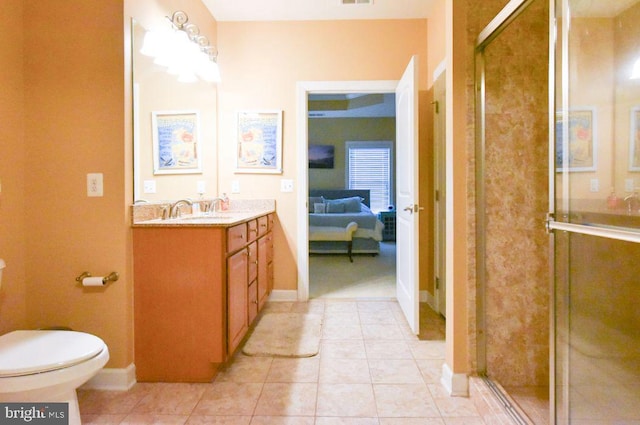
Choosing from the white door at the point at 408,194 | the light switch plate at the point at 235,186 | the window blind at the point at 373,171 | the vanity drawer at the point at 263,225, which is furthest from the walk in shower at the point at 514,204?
the window blind at the point at 373,171

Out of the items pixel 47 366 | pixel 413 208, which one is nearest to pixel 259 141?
pixel 413 208

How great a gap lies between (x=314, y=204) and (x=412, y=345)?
453cm

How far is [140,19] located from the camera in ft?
6.55

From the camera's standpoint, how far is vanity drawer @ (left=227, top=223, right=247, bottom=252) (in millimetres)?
1946

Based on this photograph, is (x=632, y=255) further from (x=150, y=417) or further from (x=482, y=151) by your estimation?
(x=150, y=417)

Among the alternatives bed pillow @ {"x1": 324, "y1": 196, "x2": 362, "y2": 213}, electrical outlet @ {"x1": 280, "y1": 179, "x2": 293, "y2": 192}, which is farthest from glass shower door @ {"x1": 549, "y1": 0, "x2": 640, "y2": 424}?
bed pillow @ {"x1": 324, "y1": 196, "x2": 362, "y2": 213}

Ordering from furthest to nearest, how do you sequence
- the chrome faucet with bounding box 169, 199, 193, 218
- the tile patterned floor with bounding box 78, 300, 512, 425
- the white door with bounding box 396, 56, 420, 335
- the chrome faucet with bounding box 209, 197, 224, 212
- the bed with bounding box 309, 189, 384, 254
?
1. the bed with bounding box 309, 189, 384, 254
2. the chrome faucet with bounding box 209, 197, 224, 212
3. the white door with bounding box 396, 56, 420, 335
4. the chrome faucet with bounding box 169, 199, 193, 218
5. the tile patterned floor with bounding box 78, 300, 512, 425

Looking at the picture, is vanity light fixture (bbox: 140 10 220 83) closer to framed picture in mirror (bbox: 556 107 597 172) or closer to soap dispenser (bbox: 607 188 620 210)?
framed picture in mirror (bbox: 556 107 597 172)

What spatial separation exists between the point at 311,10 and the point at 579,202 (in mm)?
2686

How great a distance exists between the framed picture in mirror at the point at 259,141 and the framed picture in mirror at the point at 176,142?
19.9 inches

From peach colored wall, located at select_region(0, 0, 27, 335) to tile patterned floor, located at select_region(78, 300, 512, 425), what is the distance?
0.60 m

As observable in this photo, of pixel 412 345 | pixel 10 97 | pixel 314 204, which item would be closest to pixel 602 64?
pixel 412 345

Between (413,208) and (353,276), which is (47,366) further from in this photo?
(353,276)

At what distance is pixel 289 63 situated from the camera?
10.6ft
